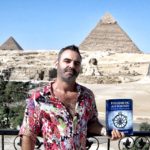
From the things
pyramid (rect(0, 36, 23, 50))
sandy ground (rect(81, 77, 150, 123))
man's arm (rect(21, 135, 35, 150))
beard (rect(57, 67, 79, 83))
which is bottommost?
sandy ground (rect(81, 77, 150, 123))

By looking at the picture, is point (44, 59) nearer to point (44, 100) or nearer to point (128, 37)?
point (128, 37)

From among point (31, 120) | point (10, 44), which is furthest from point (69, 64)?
point (10, 44)

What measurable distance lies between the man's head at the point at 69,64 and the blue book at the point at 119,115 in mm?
316

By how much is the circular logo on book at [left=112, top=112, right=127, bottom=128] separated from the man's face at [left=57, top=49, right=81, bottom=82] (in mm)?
388

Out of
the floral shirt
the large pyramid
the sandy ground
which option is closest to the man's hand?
the floral shirt

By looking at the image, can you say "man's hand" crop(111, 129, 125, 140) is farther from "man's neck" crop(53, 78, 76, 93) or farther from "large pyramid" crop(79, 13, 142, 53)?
"large pyramid" crop(79, 13, 142, 53)

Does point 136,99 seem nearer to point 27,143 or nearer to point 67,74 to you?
point 67,74

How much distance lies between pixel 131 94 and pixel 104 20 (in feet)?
355

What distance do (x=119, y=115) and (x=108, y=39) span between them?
126m

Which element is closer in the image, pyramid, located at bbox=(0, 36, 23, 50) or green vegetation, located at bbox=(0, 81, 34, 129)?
green vegetation, located at bbox=(0, 81, 34, 129)

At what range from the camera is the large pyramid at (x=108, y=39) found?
12200 centimetres

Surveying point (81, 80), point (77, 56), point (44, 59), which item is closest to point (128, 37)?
point (44, 59)

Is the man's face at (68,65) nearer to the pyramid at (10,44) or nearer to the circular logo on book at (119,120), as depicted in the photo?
the circular logo on book at (119,120)

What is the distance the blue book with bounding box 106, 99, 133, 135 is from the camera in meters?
3.35
